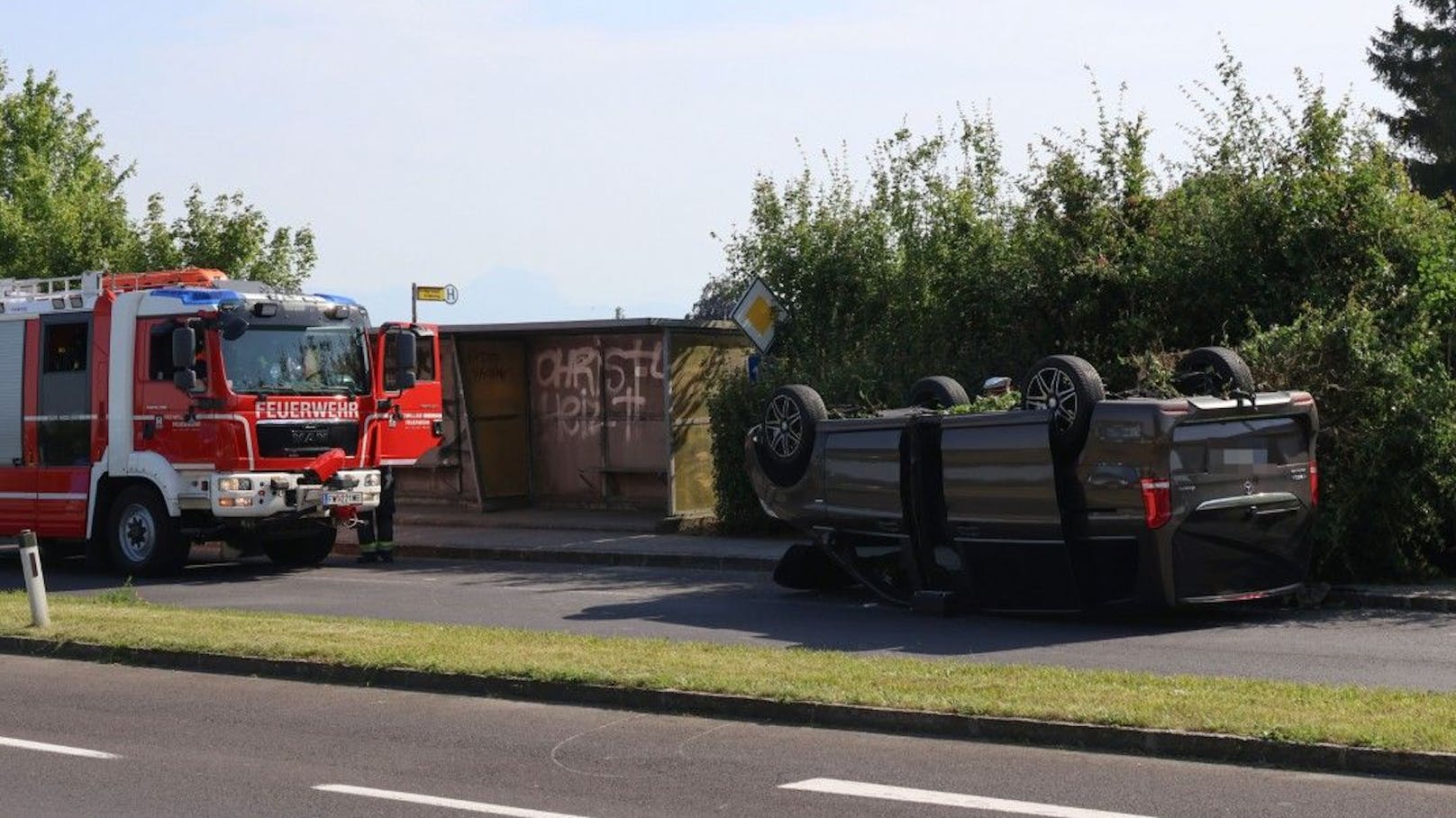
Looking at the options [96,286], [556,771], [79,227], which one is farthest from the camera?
[79,227]

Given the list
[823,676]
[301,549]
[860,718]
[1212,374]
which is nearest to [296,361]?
[301,549]

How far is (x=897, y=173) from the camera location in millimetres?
23750

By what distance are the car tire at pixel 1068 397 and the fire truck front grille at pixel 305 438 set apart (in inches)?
352

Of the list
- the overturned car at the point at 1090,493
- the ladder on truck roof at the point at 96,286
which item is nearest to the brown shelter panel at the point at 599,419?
the ladder on truck roof at the point at 96,286

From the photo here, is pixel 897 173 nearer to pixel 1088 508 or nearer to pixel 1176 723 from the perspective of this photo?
pixel 1088 508

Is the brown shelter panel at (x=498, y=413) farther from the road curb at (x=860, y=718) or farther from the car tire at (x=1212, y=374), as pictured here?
the car tire at (x=1212, y=374)

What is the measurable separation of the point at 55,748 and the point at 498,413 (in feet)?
53.2

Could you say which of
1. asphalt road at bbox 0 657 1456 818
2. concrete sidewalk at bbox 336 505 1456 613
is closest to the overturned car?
concrete sidewalk at bbox 336 505 1456 613

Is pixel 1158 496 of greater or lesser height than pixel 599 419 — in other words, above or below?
below

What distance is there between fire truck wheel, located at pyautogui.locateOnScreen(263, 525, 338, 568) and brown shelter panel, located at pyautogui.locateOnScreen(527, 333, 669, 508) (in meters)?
4.76

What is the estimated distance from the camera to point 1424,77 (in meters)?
46.2

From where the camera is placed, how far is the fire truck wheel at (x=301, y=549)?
70.8ft

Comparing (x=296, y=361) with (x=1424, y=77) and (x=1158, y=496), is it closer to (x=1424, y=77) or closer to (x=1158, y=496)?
(x=1158, y=496)

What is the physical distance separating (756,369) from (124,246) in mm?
18818
